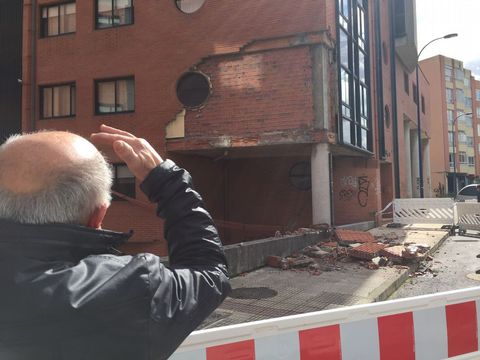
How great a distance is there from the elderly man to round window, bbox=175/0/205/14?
14.0 meters

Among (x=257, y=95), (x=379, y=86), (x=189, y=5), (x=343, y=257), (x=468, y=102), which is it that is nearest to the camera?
(x=343, y=257)

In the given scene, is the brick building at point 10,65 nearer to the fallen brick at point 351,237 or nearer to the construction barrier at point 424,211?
the fallen brick at point 351,237

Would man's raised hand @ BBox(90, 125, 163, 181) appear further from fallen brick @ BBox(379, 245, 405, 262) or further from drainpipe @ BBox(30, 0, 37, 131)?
drainpipe @ BBox(30, 0, 37, 131)

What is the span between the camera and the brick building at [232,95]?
12.7m

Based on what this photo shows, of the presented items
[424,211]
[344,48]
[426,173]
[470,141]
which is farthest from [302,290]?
[470,141]

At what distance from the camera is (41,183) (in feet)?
3.82

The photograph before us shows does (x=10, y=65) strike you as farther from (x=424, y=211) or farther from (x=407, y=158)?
(x=407, y=158)

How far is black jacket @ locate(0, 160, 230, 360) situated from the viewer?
41.4 inches

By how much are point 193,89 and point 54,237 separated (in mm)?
13327

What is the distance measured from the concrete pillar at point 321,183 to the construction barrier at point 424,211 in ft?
16.9

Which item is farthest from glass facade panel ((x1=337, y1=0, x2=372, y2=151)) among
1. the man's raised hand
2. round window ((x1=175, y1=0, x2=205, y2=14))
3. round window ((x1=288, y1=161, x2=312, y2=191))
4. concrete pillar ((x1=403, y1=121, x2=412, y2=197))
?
the man's raised hand

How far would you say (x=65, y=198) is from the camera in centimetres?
119

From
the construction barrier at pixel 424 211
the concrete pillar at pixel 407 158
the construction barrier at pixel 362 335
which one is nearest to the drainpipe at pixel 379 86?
the construction barrier at pixel 424 211

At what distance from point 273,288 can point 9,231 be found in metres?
5.96
